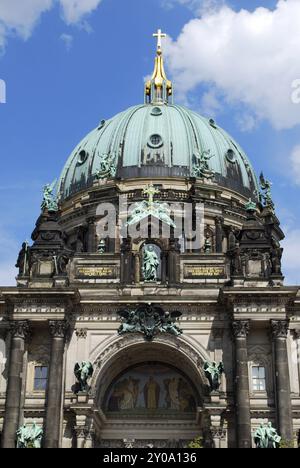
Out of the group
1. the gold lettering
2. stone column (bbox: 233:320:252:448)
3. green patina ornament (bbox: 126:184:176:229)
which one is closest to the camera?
stone column (bbox: 233:320:252:448)

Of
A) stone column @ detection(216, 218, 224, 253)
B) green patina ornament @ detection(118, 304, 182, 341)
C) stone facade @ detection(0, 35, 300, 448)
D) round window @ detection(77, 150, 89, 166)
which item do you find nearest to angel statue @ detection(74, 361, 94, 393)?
stone facade @ detection(0, 35, 300, 448)

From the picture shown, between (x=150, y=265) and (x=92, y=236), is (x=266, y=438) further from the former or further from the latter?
(x=92, y=236)

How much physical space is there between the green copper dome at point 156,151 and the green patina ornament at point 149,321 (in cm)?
1471

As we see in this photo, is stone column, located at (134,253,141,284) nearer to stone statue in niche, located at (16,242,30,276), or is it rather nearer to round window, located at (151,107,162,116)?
stone statue in niche, located at (16,242,30,276)

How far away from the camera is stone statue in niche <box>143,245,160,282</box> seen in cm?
4697

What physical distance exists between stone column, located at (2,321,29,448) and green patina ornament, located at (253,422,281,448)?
42.4 feet

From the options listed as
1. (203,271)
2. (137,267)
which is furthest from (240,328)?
(137,267)

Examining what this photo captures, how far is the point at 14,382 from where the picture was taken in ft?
142

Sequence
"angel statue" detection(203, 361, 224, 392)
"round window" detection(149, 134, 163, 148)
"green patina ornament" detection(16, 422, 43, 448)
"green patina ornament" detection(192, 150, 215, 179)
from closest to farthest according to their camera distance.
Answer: "green patina ornament" detection(16, 422, 43, 448) → "angel statue" detection(203, 361, 224, 392) → "green patina ornament" detection(192, 150, 215, 179) → "round window" detection(149, 134, 163, 148)

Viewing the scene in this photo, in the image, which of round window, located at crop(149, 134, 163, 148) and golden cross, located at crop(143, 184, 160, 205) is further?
round window, located at crop(149, 134, 163, 148)

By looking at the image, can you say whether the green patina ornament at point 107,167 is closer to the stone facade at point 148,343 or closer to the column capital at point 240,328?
the stone facade at point 148,343

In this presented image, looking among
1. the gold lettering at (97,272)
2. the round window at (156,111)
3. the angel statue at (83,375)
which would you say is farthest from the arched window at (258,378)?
the round window at (156,111)

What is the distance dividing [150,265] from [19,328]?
8642 millimetres
